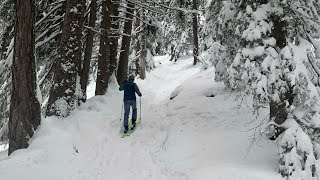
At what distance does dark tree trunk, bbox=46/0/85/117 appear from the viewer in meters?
11.0

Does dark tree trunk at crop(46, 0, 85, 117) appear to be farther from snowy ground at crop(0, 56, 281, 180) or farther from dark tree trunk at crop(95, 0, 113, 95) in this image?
dark tree trunk at crop(95, 0, 113, 95)

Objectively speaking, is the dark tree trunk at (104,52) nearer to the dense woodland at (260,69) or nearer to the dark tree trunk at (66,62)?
the dense woodland at (260,69)

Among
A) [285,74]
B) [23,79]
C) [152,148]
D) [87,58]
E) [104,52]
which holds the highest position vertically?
A: [285,74]

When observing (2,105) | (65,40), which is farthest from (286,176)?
(2,105)

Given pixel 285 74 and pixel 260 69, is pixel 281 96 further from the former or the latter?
pixel 260 69

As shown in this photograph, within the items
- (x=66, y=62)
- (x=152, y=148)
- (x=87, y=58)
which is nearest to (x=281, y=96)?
(x=152, y=148)

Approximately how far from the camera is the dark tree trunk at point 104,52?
584 inches

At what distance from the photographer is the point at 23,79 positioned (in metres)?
8.58

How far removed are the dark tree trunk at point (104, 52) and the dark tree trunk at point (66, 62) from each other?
3713 mm

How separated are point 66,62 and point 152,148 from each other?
11.9ft

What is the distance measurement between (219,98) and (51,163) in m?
7.31

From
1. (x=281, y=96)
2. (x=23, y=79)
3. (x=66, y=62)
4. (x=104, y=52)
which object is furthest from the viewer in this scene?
(x=104, y=52)

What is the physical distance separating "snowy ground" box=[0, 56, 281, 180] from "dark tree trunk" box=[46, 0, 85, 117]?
0.51m

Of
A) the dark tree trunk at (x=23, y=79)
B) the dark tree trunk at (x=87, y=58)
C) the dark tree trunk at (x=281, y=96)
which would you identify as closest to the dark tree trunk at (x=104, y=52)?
the dark tree trunk at (x=87, y=58)
